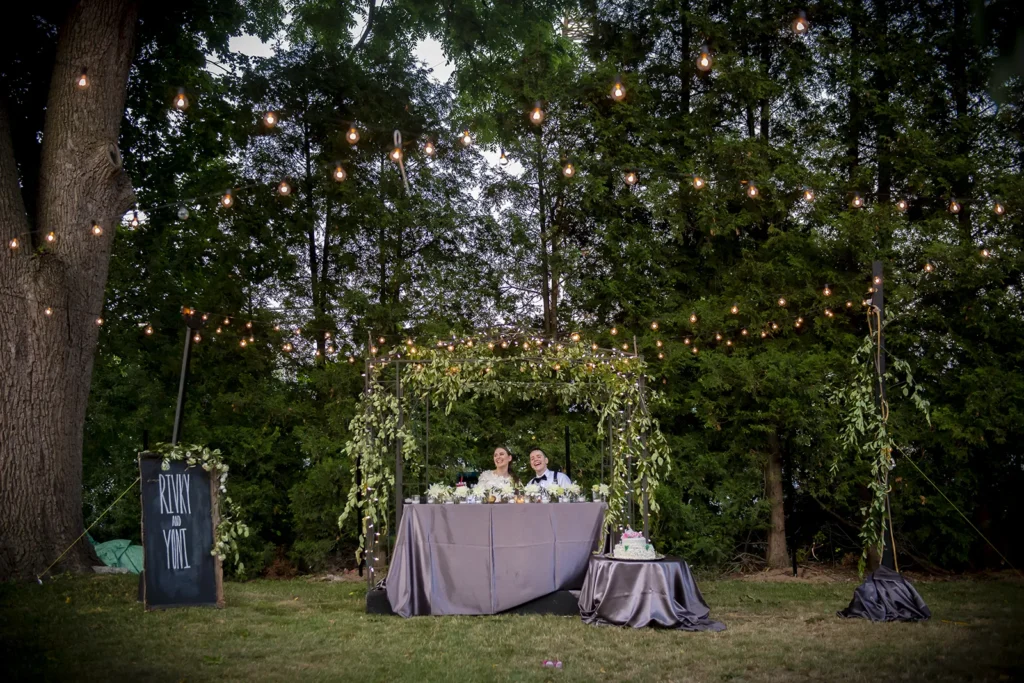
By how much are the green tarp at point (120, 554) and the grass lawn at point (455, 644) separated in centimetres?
149

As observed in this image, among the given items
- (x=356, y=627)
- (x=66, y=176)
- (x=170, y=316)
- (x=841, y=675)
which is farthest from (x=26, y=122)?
(x=841, y=675)

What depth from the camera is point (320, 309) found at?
36.5 feet

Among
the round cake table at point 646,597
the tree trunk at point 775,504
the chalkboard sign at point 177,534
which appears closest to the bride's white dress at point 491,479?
the round cake table at point 646,597

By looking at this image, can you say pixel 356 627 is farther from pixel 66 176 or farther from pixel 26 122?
pixel 26 122

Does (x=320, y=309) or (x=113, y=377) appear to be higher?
(x=320, y=309)

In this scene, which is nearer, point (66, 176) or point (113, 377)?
point (66, 176)

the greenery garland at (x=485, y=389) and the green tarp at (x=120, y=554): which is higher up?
the greenery garland at (x=485, y=389)

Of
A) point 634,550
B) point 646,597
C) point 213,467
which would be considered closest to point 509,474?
point 634,550

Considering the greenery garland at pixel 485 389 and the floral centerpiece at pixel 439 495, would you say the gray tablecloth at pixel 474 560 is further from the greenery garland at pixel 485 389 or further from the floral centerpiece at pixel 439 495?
the greenery garland at pixel 485 389

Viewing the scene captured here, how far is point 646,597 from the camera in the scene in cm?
604

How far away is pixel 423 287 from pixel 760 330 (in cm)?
401

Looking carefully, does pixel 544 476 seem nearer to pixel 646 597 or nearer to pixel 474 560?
pixel 474 560

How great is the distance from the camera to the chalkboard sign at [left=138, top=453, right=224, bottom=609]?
20.7 ft

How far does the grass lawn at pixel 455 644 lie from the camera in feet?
15.4
